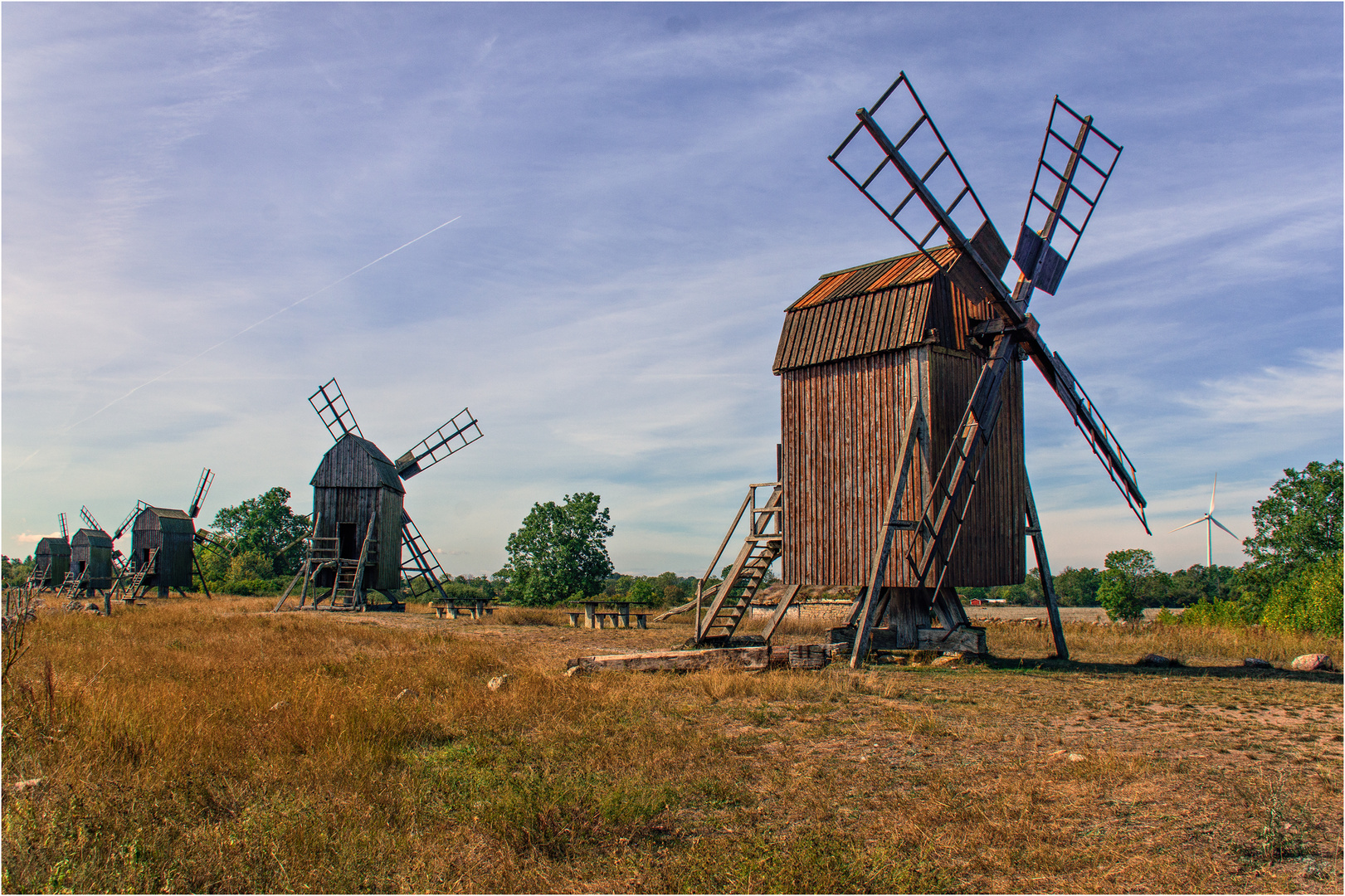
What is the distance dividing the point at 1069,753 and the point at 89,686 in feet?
34.4

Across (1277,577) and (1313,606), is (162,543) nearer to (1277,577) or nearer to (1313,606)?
(1313,606)

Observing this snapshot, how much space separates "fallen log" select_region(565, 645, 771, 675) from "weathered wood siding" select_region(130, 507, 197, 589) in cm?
4293

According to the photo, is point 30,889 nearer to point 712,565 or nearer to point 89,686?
point 89,686

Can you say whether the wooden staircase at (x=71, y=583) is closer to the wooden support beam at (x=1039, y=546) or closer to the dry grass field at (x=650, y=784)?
the dry grass field at (x=650, y=784)

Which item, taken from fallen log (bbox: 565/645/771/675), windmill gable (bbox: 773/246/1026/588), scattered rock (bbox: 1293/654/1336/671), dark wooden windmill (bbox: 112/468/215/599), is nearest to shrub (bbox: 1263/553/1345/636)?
scattered rock (bbox: 1293/654/1336/671)

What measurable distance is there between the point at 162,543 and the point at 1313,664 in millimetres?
51508

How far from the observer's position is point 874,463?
626 inches

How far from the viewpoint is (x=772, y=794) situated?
640 centimetres

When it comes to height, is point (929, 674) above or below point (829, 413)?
below

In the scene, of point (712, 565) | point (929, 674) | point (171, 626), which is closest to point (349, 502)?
point (171, 626)

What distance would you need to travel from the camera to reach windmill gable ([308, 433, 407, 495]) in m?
33.4

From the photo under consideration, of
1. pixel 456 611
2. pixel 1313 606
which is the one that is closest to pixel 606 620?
pixel 456 611

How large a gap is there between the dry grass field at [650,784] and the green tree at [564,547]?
120ft

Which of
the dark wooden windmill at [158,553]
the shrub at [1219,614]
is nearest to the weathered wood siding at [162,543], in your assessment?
the dark wooden windmill at [158,553]
